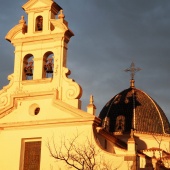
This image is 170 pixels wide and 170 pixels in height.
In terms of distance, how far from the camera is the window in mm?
33875

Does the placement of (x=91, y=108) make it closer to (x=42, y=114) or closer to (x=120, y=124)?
(x=42, y=114)

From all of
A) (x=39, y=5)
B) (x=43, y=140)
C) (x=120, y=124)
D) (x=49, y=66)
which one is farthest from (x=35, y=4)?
(x=120, y=124)

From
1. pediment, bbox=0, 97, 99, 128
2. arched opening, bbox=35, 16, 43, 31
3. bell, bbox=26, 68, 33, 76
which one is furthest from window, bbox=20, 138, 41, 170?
arched opening, bbox=35, 16, 43, 31

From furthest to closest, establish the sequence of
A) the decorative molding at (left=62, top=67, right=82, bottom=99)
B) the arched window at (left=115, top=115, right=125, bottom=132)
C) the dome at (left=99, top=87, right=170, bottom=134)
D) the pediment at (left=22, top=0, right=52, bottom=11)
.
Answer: the dome at (left=99, top=87, right=170, bottom=134) → the arched window at (left=115, top=115, right=125, bottom=132) → the pediment at (left=22, top=0, right=52, bottom=11) → the decorative molding at (left=62, top=67, right=82, bottom=99)

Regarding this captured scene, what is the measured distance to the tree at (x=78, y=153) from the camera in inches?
1221

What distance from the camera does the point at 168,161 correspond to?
132ft

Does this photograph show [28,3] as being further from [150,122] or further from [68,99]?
[150,122]

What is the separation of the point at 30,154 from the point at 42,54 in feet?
20.9

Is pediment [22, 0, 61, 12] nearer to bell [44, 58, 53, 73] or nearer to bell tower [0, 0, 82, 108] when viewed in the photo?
bell tower [0, 0, 82, 108]

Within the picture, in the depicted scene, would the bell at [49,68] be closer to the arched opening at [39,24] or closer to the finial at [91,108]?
the arched opening at [39,24]

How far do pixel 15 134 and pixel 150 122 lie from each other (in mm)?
15705

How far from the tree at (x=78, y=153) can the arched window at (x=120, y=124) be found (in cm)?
1284

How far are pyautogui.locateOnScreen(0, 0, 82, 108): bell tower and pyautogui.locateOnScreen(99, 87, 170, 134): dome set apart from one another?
40.4 ft

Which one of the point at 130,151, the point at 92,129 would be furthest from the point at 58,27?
the point at 130,151
